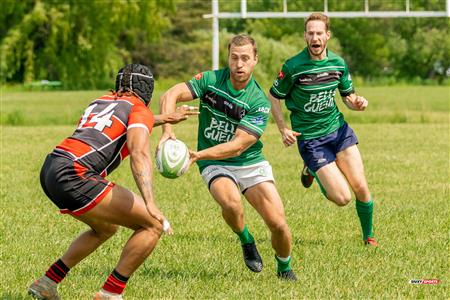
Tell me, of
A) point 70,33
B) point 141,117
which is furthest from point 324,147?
point 70,33

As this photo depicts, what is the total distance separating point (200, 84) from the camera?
7.76 meters

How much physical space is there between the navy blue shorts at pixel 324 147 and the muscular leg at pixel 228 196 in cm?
168

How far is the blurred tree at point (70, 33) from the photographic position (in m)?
48.0

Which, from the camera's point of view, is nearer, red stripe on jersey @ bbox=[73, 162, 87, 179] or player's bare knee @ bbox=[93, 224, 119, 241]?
red stripe on jersey @ bbox=[73, 162, 87, 179]

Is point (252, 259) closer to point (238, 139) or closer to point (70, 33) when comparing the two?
point (238, 139)

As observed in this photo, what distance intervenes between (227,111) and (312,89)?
1.72 meters

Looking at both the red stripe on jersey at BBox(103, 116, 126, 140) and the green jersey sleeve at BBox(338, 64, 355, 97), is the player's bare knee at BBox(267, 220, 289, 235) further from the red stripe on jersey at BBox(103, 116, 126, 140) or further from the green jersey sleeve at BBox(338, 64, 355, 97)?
the green jersey sleeve at BBox(338, 64, 355, 97)

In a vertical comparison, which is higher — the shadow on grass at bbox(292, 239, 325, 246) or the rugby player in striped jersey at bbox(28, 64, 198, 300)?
Result: the rugby player in striped jersey at bbox(28, 64, 198, 300)

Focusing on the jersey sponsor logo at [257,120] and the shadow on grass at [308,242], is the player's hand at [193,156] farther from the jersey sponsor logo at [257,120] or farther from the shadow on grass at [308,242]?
the shadow on grass at [308,242]

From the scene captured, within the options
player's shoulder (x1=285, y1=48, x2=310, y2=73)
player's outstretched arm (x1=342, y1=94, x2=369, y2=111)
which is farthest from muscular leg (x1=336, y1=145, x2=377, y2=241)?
player's shoulder (x1=285, y1=48, x2=310, y2=73)

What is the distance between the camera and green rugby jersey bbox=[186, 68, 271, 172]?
752 centimetres

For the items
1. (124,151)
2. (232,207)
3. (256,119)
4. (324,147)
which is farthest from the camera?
(324,147)

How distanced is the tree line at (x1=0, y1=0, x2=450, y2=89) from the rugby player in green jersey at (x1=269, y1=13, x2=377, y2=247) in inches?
835

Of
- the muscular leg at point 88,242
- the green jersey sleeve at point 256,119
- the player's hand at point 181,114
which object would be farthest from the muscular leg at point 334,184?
the muscular leg at point 88,242
